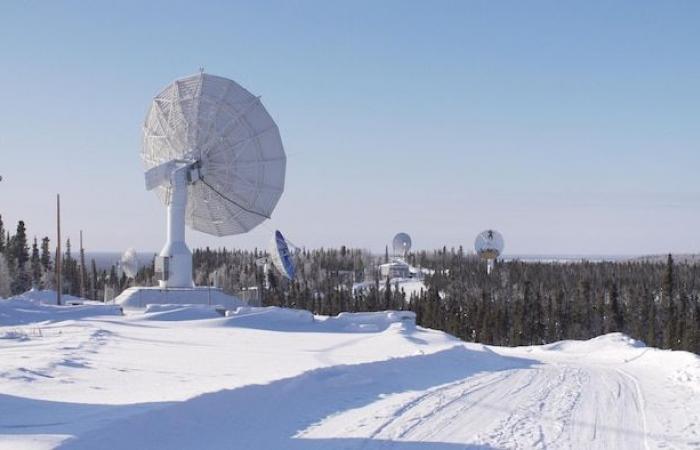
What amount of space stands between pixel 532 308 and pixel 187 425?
86.5 metres

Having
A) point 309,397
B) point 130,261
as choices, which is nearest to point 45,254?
point 130,261

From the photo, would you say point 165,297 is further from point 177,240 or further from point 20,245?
point 20,245

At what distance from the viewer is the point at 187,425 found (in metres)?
10.9

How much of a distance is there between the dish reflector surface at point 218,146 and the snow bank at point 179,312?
7.09 m

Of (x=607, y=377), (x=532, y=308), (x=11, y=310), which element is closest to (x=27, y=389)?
(x=607, y=377)

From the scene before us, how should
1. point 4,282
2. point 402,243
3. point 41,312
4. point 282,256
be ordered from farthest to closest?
Answer: 1. point 402,243
2. point 4,282
3. point 282,256
4. point 41,312

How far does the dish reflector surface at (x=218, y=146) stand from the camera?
4194 cm

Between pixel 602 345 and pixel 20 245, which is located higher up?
pixel 20 245

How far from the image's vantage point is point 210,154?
42094mm

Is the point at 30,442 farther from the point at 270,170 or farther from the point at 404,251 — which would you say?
the point at 404,251

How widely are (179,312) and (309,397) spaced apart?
75.9 ft

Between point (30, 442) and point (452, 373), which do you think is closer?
point (30, 442)

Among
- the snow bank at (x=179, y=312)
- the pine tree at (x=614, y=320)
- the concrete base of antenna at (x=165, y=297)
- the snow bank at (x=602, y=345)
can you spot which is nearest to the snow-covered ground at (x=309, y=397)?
the snow bank at (x=179, y=312)

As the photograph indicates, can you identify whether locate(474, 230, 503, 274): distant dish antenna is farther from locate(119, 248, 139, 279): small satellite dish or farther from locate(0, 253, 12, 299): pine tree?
locate(0, 253, 12, 299): pine tree
